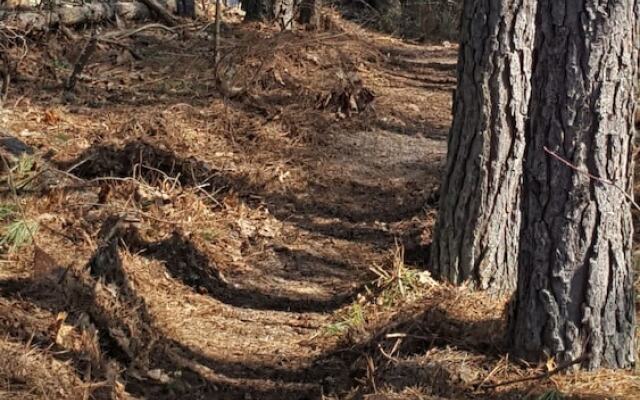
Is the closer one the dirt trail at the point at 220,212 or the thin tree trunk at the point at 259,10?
the dirt trail at the point at 220,212

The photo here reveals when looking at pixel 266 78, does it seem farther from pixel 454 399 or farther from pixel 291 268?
pixel 454 399

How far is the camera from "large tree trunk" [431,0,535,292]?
5.23 meters

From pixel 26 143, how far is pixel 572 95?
4565 mm

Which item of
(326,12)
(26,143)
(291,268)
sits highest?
(326,12)

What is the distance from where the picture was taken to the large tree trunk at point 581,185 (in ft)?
12.7

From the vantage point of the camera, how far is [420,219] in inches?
267

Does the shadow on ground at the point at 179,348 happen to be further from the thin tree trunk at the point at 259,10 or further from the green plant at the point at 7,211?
the thin tree trunk at the point at 259,10

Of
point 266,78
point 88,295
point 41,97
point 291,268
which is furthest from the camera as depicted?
point 266,78

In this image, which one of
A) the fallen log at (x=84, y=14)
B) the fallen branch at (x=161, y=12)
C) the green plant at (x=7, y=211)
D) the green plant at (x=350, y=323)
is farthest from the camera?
the fallen branch at (x=161, y=12)

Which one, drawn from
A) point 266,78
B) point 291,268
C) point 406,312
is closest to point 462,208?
point 406,312

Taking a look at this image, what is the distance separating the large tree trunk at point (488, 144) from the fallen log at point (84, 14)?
4.76m

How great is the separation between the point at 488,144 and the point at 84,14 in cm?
590

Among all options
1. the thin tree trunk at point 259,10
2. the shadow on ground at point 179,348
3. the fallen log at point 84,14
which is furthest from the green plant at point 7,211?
the thin tree trunk at point 259,10

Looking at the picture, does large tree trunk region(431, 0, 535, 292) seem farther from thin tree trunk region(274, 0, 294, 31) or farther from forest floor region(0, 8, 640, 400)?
thin tree trunk region(274, 0, 294, 31)
